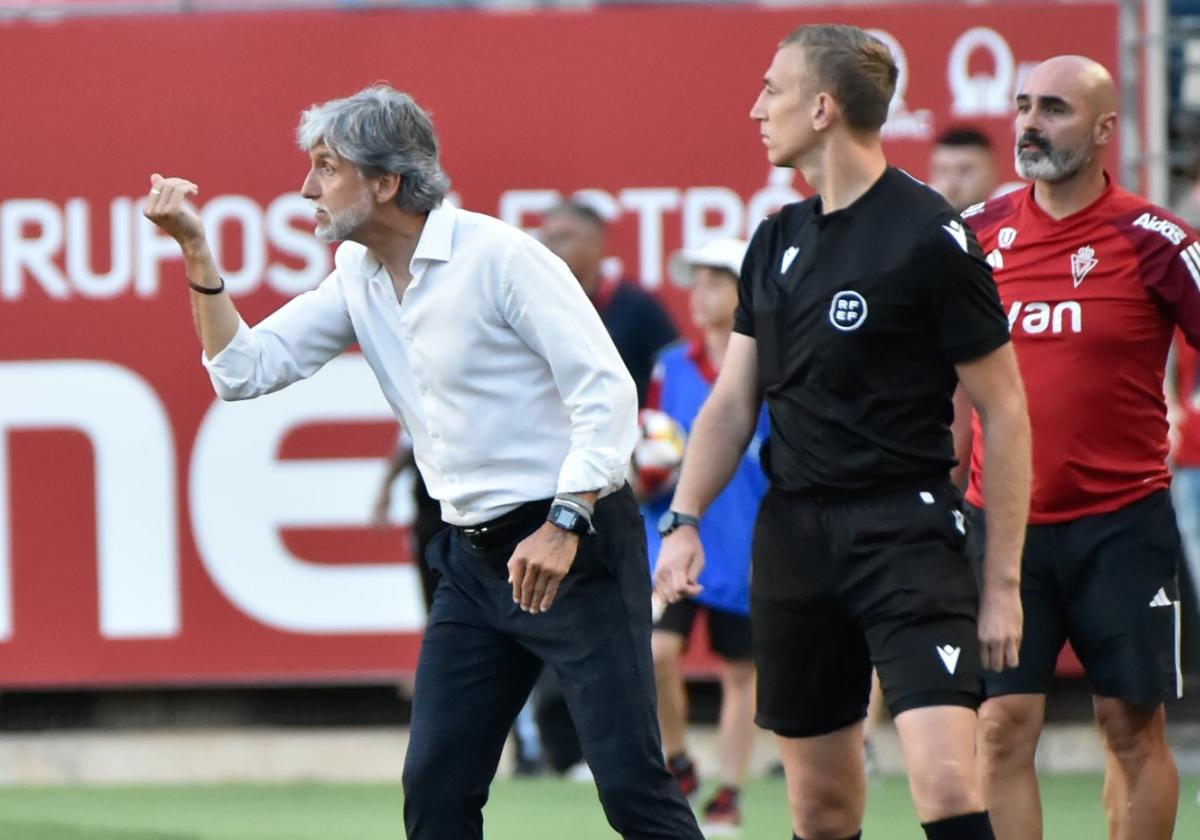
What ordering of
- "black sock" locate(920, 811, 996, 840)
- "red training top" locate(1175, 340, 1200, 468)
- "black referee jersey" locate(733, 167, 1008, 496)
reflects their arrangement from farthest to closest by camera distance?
"red training top" locate(1175, 340, 1200, 468), "black referee jersey" locate(733, 167, 1008, 496), "black sock" locate(920, 811, 996, 840)

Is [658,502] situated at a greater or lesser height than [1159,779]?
greater

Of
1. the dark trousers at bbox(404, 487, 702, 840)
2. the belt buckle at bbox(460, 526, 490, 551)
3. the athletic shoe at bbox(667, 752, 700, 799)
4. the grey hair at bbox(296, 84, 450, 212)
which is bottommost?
the athletic shoe at bbox(667, 752, 700, 799)

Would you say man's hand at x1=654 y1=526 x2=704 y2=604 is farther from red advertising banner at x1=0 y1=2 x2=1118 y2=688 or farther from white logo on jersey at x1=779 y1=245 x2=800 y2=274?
red advertising banner at x1=0 y1=2 x2=1118 y2=688

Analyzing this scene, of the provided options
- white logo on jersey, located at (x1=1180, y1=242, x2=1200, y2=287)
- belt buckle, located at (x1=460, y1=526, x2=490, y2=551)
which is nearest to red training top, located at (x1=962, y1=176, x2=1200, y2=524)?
white logo on jersey, located at (x1=1180, y1=242, x2=1200, y2=287)

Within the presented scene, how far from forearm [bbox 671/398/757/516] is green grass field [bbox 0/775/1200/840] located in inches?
126

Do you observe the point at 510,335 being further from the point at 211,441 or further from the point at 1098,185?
the point at 211,441

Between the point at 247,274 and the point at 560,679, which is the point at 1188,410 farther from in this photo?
the point at 560,679

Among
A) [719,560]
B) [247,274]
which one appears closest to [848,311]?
[719,560]

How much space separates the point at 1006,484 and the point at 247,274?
562cm

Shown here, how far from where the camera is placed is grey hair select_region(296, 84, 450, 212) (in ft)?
16.0

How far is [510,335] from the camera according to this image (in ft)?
16.1

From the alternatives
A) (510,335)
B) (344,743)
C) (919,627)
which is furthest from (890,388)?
(344,743)

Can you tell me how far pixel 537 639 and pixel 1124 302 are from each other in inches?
72.3

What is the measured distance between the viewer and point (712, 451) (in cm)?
513
